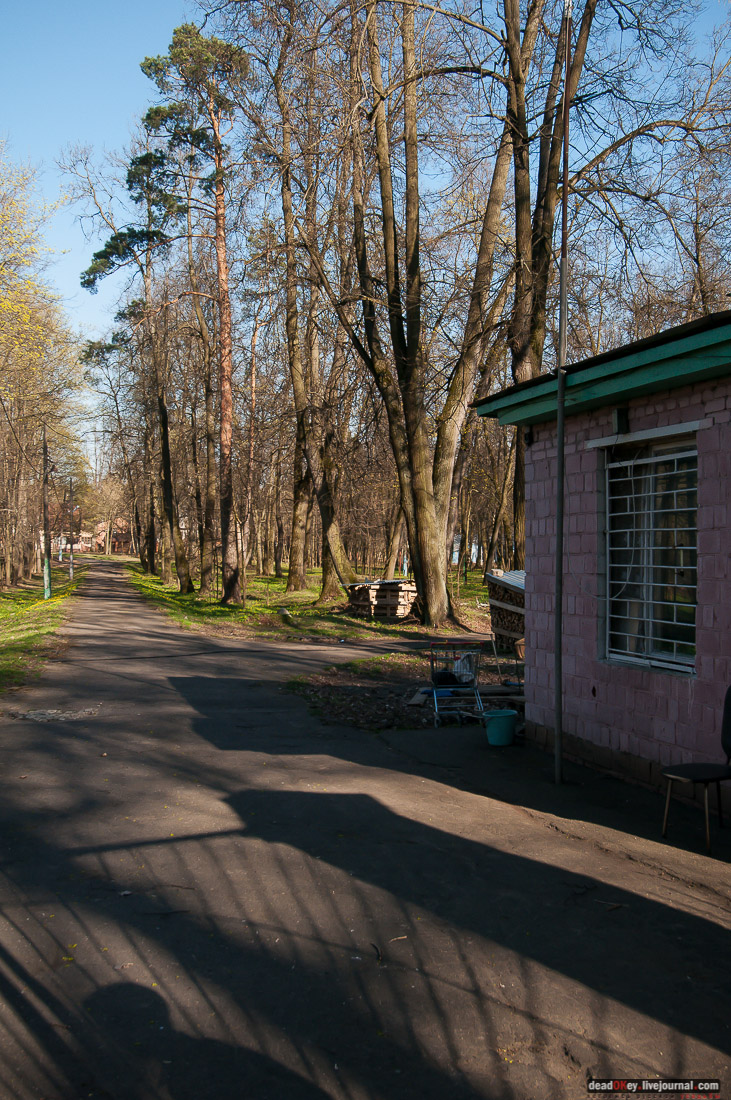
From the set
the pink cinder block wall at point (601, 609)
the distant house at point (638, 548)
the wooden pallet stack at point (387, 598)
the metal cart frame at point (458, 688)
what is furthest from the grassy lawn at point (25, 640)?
the wooden pallet stack at point (387, 598)

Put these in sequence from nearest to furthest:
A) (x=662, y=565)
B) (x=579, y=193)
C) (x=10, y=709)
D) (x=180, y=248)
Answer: (x=662, y=565)
(x=10, y=709)
(x=579, y=193)
(x=180, y=248)

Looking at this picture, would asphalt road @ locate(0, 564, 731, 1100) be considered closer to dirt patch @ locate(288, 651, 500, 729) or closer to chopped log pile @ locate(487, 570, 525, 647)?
dirt patch @ locate(288, 651, 500, 729)

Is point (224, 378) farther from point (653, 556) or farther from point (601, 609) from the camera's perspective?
point (653, 556)

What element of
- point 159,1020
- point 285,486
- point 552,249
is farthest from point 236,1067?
point 285,486

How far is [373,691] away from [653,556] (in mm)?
5664

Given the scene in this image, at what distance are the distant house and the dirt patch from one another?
2.15m

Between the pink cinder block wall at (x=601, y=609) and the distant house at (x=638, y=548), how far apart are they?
0.5 inches

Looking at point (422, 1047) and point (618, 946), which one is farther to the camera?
point (618, 946)

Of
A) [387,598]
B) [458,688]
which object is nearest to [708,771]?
[458,688]

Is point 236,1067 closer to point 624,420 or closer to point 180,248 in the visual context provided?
point 624,420

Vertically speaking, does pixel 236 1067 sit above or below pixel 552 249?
below

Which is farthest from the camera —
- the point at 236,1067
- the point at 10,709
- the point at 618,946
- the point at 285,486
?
the point at 285,486

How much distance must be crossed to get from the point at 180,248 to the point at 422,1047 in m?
32.4

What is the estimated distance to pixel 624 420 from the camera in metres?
7.13
